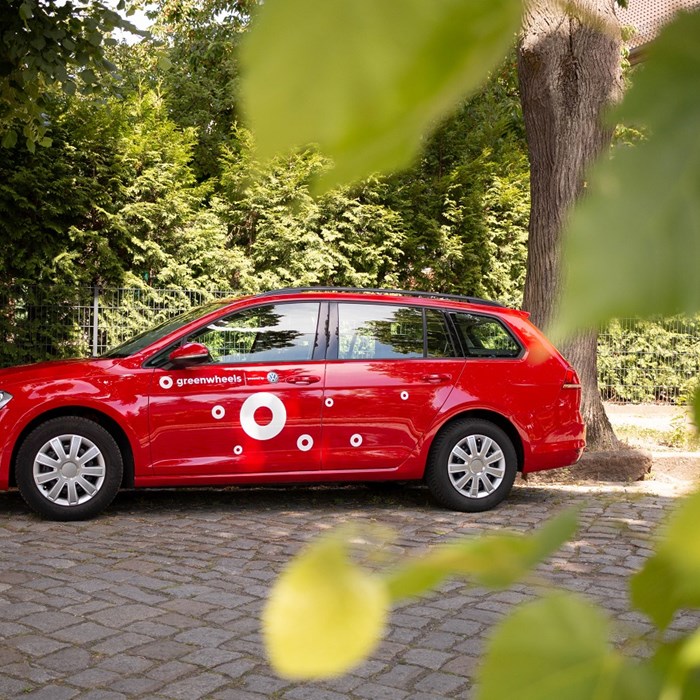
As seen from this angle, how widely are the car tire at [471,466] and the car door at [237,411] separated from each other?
954 millimetres

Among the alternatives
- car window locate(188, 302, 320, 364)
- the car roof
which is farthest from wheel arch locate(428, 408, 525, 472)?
car window locate(188, 302, 320, 364)

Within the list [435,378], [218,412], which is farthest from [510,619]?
[435,378]

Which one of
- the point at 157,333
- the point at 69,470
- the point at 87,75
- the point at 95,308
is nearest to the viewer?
the point at 69,470

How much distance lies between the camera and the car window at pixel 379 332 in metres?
6.80

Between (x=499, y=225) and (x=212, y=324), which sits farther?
(x=499, y=225)

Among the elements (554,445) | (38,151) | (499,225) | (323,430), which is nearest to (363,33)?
(323,430)

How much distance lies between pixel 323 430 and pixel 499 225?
27.4ft

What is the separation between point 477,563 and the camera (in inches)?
7.5

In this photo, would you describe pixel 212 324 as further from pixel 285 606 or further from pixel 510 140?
pixel 510 140

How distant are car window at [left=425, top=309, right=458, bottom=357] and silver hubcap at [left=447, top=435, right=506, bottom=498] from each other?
0.66 meters

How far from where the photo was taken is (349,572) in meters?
0.18

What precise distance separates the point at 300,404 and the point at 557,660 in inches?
248

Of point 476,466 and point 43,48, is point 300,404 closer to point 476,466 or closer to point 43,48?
point 476,466

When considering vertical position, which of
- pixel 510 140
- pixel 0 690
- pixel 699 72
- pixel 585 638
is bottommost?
pixel 0 690
